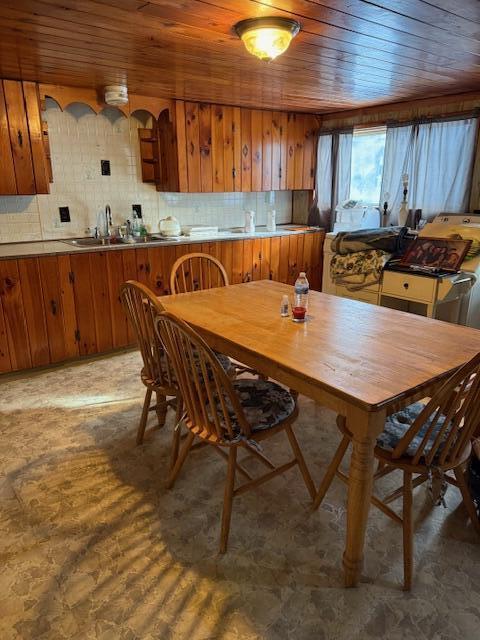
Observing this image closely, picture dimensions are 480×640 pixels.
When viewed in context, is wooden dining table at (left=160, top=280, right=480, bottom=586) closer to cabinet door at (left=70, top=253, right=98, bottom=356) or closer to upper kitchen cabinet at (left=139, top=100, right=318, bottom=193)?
cabinet door at (left=70, top=253, right=98, bottom=356)

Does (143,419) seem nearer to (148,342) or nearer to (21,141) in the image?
(148,342)

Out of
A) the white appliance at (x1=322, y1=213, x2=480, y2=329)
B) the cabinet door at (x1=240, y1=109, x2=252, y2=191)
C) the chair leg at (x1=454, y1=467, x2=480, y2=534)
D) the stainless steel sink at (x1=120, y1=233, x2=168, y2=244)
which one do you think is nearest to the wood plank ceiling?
the cabinet door at (x1=240, y1=109, x2=252, y2=191)

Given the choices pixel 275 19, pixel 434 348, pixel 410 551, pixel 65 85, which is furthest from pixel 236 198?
pixel 410 551

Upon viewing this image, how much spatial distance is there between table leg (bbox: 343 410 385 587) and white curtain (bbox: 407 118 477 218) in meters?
3.02

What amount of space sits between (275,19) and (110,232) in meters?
2.47

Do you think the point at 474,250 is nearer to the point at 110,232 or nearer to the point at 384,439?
the point at 384,439

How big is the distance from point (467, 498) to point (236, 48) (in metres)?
2.37

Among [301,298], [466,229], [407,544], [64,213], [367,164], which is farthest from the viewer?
[367,164]

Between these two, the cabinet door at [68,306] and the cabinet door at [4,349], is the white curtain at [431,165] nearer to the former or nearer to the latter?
the cabinet door at [68,306]

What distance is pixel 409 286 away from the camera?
132 inches

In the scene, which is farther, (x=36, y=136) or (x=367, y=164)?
(x=367, y=164)

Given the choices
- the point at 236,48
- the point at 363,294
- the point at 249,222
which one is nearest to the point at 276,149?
the point at 249,222

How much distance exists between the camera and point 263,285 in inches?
112

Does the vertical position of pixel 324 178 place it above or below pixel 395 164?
below
